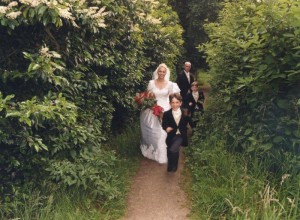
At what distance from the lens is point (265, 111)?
5.18m

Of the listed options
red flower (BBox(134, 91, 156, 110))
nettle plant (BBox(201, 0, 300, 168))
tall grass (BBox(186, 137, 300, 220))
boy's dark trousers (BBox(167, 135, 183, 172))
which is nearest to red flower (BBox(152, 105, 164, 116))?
red flower (BBox(134, 91, 156, 110))

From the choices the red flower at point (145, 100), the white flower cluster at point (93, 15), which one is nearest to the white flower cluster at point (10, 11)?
the white flower cluster at point (93, 15)

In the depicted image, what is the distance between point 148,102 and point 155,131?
58cm

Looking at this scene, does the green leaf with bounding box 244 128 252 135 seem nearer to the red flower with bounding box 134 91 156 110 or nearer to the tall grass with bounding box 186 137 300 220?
the tall grass with bounding box 186 137 300 220

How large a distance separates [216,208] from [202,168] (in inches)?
47.5

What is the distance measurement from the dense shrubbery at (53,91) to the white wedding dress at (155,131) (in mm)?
1214

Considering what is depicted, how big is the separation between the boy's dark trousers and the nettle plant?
0.83m

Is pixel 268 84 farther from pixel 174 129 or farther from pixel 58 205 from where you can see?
pixel 58 205

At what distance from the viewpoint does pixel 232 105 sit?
6164 millimetres

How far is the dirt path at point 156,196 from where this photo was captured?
5088mm

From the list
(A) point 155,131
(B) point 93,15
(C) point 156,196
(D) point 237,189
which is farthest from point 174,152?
(B) point 93,15

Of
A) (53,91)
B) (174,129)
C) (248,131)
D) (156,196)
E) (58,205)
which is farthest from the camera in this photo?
(174,129)

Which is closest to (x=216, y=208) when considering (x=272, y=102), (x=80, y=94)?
(x=272, y=102)

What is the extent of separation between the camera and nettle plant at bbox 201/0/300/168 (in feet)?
15.2
